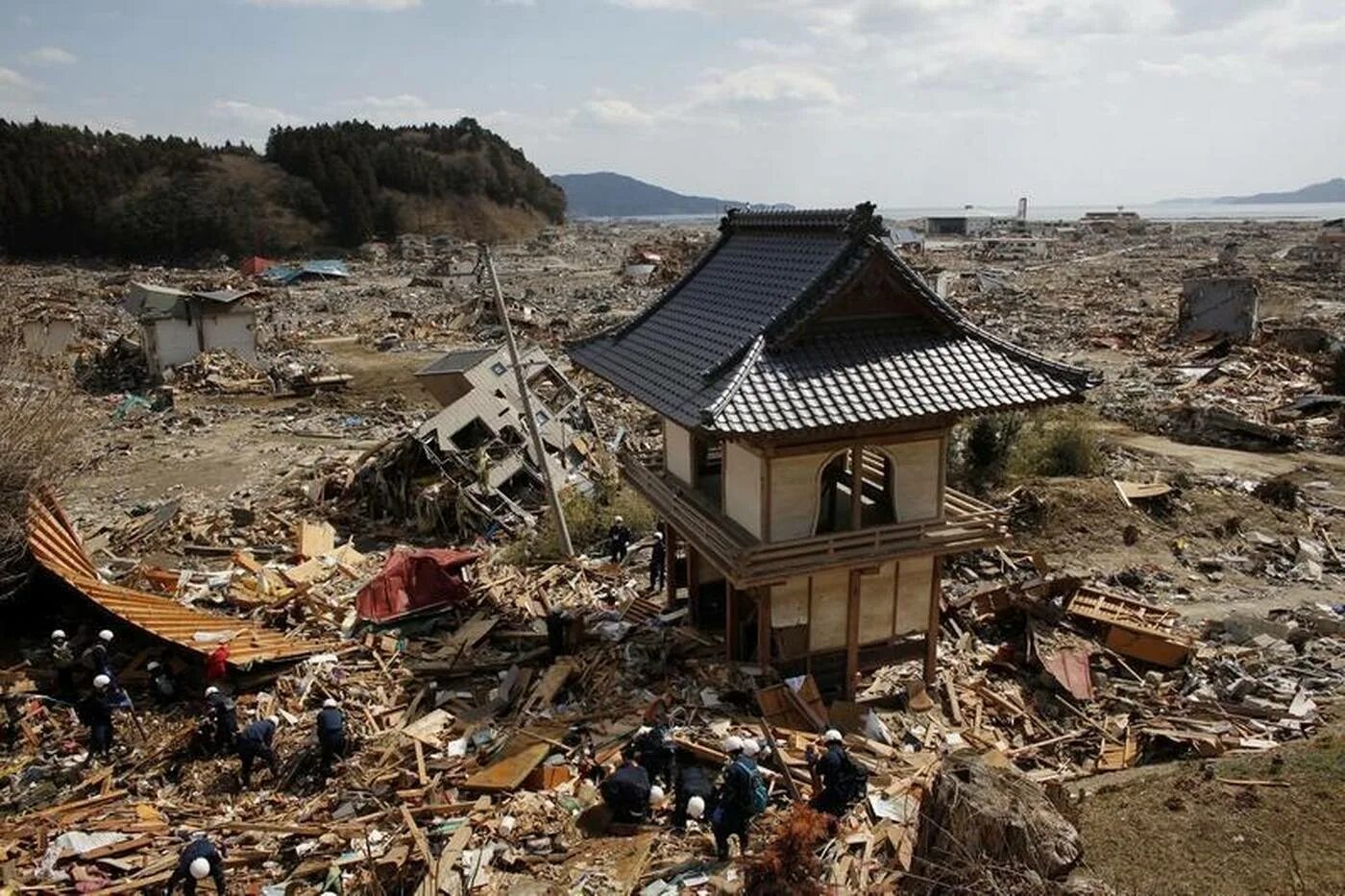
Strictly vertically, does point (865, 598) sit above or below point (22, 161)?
below

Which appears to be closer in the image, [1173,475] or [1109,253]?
[1173,475]

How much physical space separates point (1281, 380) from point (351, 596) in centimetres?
3753

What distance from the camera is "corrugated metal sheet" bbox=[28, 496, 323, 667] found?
14969 millimetres

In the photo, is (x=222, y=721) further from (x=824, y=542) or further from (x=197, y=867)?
(x=824, y=542)

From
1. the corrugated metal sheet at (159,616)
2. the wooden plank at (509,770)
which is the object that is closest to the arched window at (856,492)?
the wooden plank at (509,770)

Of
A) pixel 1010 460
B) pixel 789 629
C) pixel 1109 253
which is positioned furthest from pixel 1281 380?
pixel 1109 253

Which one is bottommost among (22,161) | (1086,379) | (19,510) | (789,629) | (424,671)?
(424,671)

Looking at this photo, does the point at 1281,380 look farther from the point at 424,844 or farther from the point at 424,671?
the point at 424,844

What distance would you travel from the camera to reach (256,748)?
1220 cm

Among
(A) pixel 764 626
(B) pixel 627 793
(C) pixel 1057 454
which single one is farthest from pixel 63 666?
(C) pixel 1057 454

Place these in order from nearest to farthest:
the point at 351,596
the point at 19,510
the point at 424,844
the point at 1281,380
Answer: the point at 424,844, the point at 19,510, the point at 351,596, the point at 1281,380

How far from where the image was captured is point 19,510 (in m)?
16.0

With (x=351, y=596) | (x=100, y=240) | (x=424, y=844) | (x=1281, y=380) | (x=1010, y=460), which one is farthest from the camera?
(x=100, y=240)

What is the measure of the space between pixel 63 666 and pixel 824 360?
1228cm
